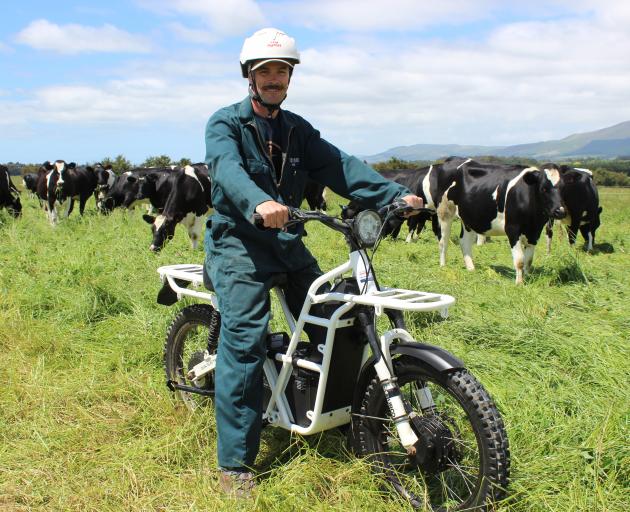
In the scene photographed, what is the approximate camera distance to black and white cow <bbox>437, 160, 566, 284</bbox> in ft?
30.8

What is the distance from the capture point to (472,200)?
10344 mm

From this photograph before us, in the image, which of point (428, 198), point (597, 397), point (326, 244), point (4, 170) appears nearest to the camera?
point (597, 397)

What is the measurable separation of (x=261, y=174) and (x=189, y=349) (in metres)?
1.67

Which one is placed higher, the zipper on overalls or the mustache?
the mustache

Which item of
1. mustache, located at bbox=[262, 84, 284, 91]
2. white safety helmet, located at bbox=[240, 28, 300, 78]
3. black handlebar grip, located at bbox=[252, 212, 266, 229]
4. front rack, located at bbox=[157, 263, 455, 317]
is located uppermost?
white safety helmet, located at bbox=[240, 28, 300, 78]

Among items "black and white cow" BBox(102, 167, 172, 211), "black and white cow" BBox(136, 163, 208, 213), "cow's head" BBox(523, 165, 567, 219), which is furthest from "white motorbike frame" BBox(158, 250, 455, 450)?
"black and white cow" BBox(102, 167, 172, 211)

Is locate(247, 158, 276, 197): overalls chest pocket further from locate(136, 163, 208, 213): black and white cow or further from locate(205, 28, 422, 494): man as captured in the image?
locate(136, 163, 208, 213): black and white cow

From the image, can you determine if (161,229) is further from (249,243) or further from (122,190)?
(122,190)

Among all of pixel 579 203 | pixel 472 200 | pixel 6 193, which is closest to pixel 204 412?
pixel 472 200

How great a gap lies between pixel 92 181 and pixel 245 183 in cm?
1880

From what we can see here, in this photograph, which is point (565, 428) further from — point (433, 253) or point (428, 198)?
point (428, 198)

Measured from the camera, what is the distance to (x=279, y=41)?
3.22 meters

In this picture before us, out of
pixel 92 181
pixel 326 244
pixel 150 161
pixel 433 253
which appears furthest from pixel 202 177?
pixel 150 161

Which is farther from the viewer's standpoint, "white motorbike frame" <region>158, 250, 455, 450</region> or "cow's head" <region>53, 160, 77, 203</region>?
"cow's head" <region>53, 160, 77, 203</region>
